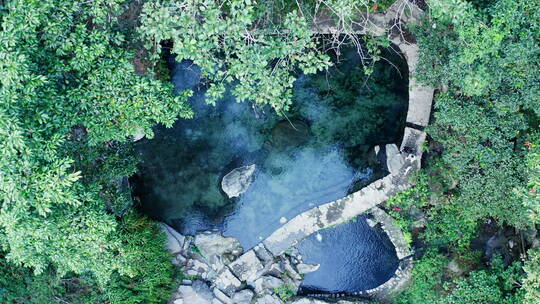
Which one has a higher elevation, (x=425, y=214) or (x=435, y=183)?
(x=435, y=183)

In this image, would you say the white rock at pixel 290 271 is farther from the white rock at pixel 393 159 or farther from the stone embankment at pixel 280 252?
the white rock at pixel 393 159

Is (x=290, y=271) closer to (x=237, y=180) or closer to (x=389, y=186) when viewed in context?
(x=237, y=180)

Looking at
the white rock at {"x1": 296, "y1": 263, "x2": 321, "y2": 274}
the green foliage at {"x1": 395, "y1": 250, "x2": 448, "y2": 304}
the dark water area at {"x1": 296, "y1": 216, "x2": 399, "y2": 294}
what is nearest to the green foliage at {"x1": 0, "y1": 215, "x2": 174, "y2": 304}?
the white rock at {"x1": 296, "y1": 263, "x2": 321, "y2": 274}

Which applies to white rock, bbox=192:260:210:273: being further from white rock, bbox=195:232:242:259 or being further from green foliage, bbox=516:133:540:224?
green foliage, bbox=516:133:540:224

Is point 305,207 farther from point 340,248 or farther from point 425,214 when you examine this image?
point 425,214

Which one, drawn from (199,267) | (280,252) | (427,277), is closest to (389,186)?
(427,277)

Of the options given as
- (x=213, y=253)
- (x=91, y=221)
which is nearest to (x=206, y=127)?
(x=213, y=253)
